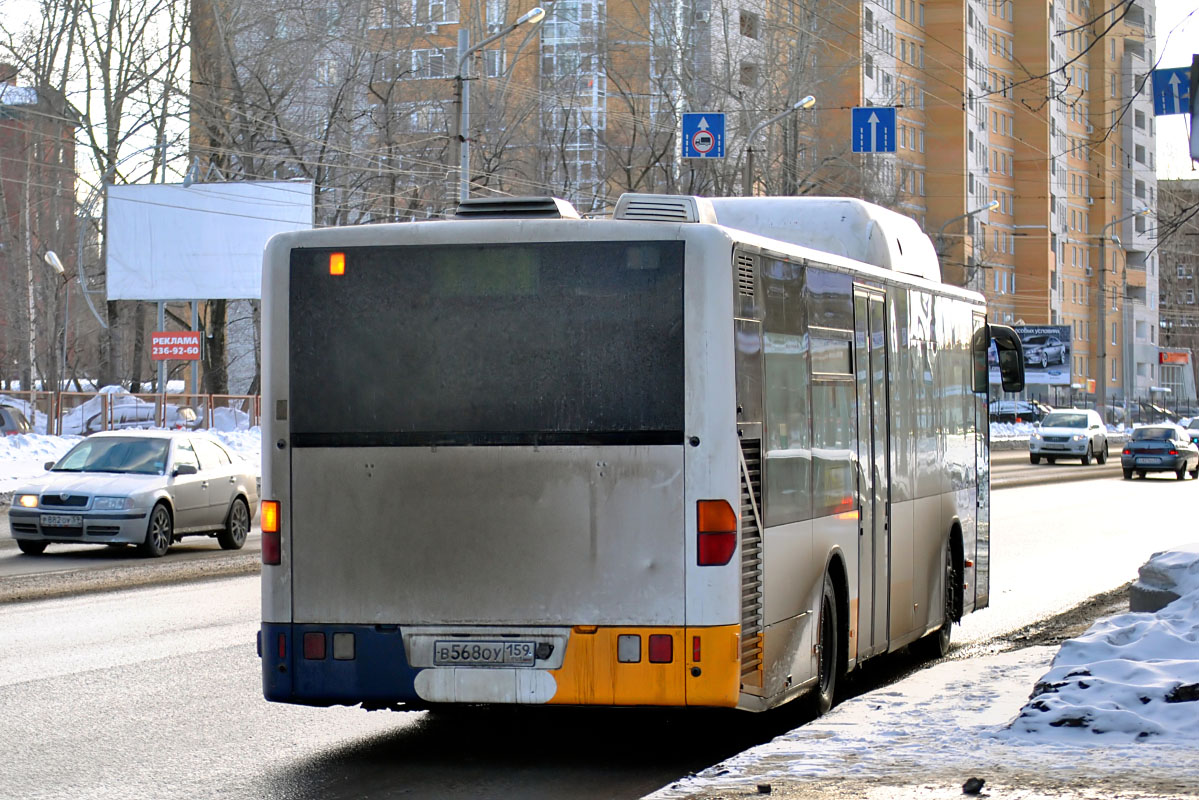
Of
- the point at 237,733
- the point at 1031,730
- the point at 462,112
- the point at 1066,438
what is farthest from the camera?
the point at 1066,438

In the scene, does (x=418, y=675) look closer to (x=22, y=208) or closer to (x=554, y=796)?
(x=554, y=796)

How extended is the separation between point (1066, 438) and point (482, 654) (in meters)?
47.9

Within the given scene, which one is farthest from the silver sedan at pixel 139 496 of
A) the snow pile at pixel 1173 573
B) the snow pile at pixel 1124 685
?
the snow pile at pixel 1124 685

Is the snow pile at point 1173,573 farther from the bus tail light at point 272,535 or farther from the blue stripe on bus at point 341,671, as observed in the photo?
the bus tail light at point 272,535

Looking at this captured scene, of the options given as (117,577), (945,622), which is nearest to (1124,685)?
(945,622)

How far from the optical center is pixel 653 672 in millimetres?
7242

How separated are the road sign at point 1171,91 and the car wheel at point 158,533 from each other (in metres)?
12.0

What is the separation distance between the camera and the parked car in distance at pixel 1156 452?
44.6 m

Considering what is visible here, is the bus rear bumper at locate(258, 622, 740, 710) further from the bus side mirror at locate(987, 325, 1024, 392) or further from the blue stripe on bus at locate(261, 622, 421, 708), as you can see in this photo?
the bus side mirror at locate(987, 325, 1024, 392)

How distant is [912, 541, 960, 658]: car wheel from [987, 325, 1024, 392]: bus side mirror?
Result: 1.47 metres

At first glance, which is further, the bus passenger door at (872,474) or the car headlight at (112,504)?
the car headlight at (112,504)

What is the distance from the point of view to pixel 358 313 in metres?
7.69

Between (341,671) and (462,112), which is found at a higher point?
(462,112)

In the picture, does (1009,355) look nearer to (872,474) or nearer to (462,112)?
(872,474)
